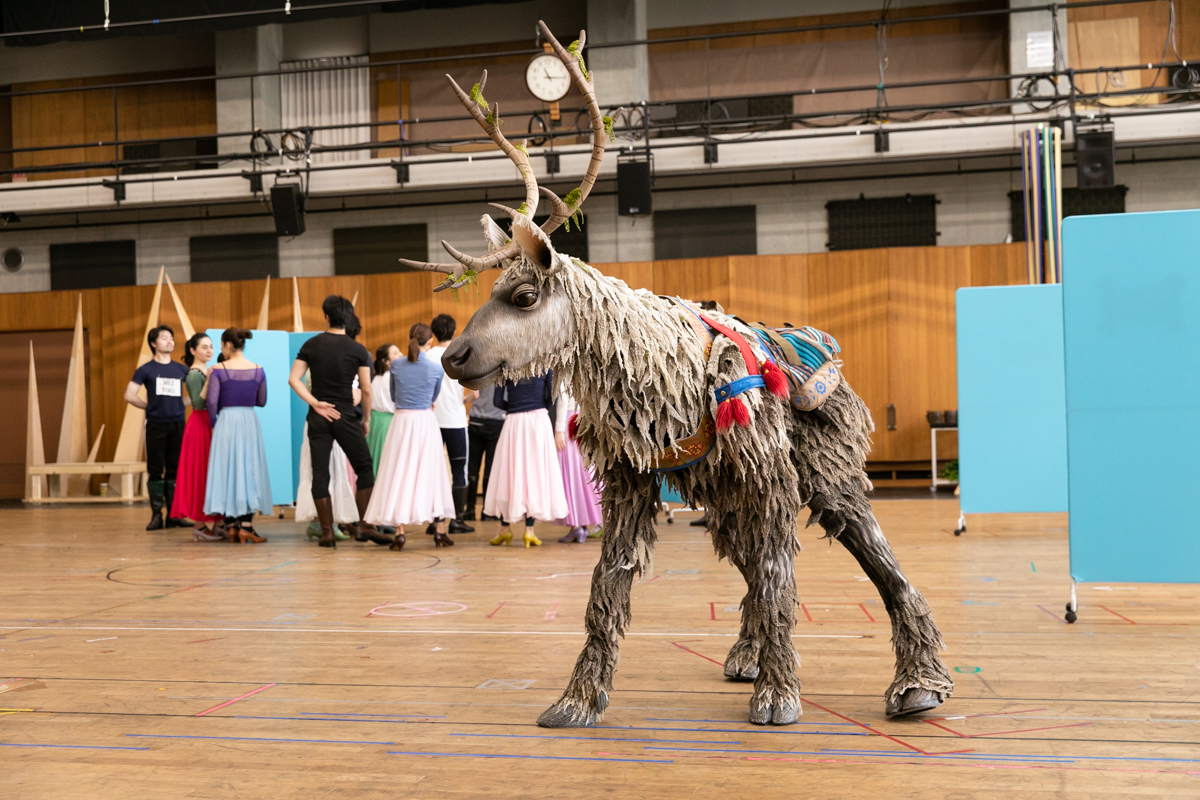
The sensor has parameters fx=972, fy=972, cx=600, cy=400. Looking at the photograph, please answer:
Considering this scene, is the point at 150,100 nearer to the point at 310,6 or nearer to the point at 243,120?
the point at 243,120

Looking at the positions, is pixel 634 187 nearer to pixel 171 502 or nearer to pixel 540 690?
pixel 171 502

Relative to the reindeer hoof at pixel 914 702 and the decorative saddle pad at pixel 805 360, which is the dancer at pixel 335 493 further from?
the reindeer hoof at pixel 914 702

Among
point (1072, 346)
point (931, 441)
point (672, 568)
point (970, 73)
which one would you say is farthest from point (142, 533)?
point (970, 73)

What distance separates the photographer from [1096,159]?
9.38 m

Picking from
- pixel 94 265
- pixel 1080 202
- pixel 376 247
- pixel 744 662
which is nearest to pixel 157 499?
pixel 376 247

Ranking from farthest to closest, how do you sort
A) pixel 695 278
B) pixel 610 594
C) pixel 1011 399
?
pixel 695 278, pixel 1011 399, pixel 610 594

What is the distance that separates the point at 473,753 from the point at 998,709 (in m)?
1.31

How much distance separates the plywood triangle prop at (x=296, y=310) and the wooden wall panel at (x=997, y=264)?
23.3 feet

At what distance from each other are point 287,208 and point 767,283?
540 cm

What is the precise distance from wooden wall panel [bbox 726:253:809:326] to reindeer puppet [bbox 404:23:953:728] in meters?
8.07

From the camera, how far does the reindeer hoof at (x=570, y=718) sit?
2.35 m

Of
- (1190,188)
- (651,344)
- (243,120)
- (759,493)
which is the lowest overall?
(759,493)

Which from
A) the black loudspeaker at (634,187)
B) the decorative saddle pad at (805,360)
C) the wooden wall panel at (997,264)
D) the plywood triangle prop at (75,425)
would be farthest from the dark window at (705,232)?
the decorative saddle pad at (805,360)

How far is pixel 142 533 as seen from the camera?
7.23m
